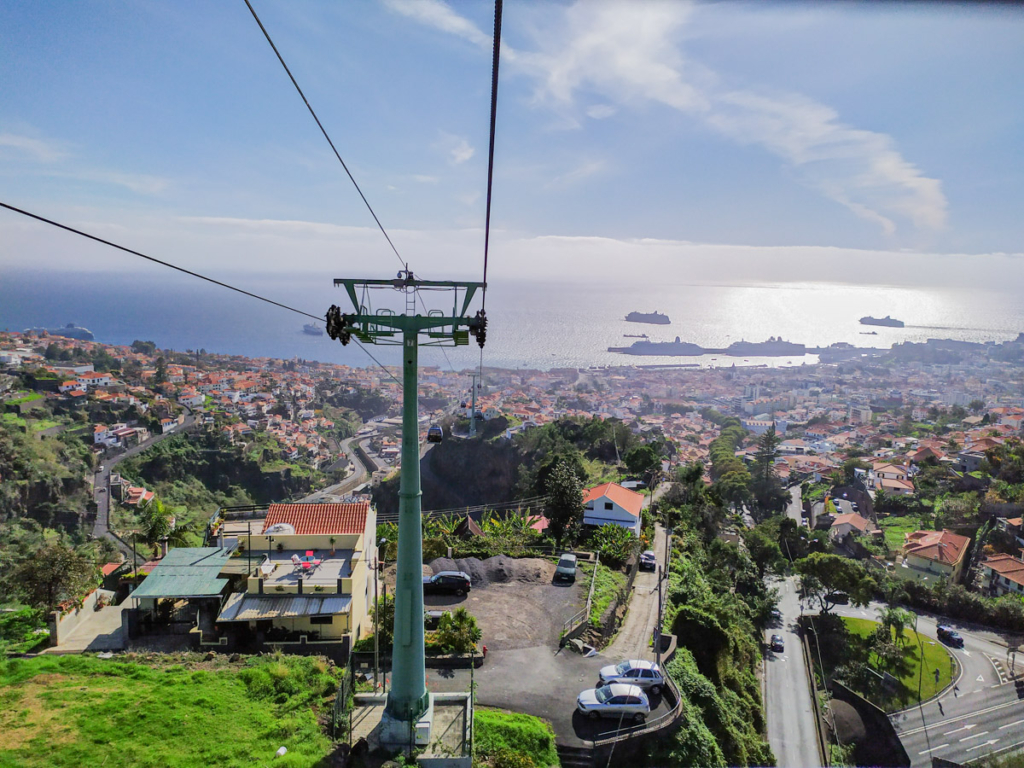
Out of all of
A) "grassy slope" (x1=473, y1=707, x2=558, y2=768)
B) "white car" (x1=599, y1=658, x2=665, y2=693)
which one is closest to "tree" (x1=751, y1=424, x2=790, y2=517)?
"white car" (x1=599, y1=658, x2=665, y2=693)

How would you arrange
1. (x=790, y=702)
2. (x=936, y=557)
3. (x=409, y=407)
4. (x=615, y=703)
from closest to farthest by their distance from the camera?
1. (x=409, y=407)
2. (x=615, y=703)
3. (x=790, y=702)
4. (x=936, y=557)

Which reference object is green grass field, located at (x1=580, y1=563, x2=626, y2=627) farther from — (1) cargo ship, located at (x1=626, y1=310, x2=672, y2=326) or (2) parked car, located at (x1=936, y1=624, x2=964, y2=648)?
(1) cargo ship, located at (x1=626, y1=310, x2=672, y2=326)

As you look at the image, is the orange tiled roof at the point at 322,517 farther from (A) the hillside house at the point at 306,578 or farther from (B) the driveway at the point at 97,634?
(B) the driveway at the point at 97,634

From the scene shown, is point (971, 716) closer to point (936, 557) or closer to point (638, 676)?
point (936, 557)

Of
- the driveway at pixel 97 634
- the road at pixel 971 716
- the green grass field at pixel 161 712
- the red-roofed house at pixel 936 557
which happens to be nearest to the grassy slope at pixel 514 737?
the green grass field at pixel 161 712

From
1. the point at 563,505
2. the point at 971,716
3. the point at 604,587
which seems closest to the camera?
the point at 604,587

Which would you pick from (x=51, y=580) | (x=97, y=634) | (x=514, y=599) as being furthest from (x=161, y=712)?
(x=514, y=599)
